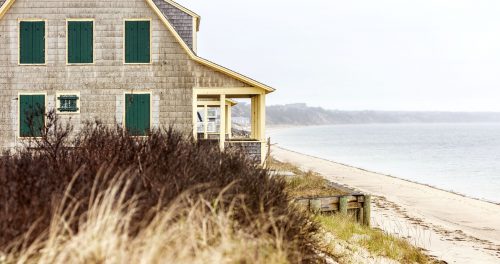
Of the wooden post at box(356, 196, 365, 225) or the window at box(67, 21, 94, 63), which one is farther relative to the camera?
the window at box(67, 21, 94, 63)

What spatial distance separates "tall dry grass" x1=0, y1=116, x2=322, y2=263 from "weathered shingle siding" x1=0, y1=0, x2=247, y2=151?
1027 cm

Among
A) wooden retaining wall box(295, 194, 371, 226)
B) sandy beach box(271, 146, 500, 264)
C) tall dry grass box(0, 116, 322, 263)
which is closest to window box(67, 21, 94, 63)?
wooden retaining wall box(295, 194, 371, 226)

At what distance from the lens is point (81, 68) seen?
17.8 m

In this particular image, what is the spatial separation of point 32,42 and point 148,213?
14757mm

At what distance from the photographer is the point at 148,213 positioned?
464 cm

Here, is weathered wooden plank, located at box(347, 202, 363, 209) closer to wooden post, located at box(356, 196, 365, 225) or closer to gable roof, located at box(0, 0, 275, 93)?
wooden post, located at box(356, 196, 365, 225)

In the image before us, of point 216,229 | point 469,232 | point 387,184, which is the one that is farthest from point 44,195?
point 387,184

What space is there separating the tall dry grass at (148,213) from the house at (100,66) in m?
10.2

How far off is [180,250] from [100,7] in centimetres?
1481

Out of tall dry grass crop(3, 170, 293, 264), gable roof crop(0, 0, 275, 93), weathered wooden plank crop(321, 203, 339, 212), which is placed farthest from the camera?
gable roof crop(0, 0, 275, 93)

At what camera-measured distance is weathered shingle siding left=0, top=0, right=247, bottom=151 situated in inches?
695

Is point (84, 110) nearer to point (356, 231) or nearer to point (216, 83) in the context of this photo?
point (216, 83)

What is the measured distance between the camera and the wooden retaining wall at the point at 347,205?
13406 millimetres

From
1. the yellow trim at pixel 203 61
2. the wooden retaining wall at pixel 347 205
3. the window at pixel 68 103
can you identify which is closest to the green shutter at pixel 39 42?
the window at pixel 68 103
